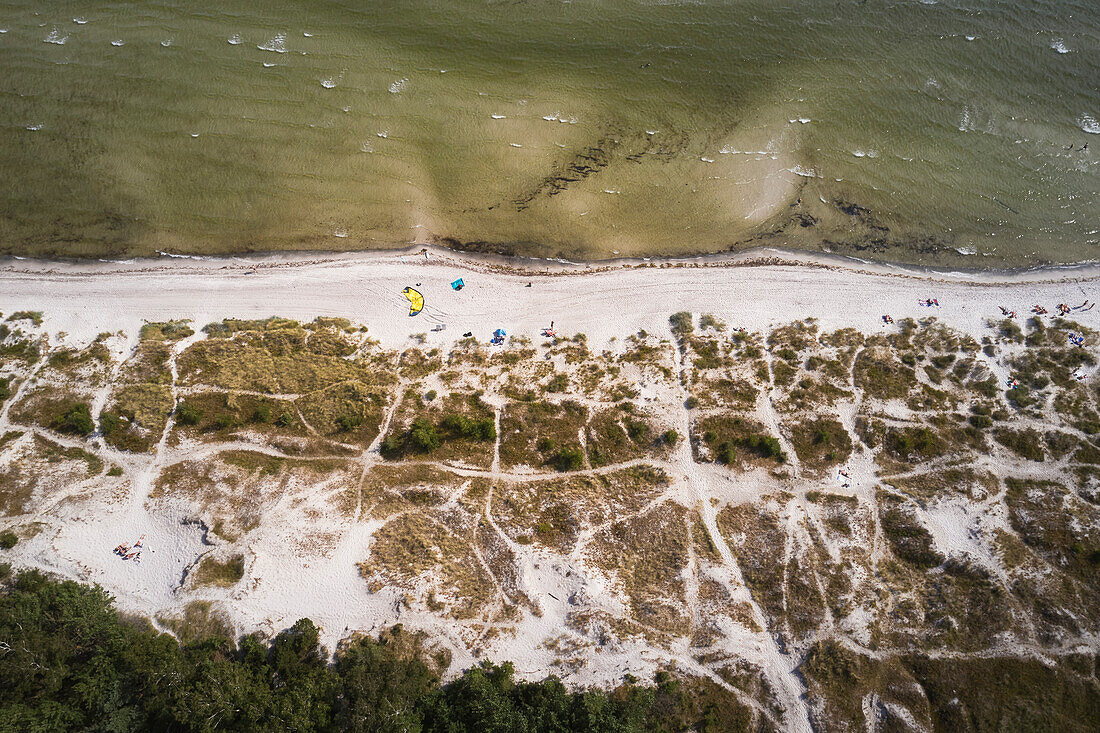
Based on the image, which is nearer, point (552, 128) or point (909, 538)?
point (909, 538)

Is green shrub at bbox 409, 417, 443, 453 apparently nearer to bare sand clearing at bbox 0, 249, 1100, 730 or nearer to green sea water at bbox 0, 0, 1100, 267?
bare sand clearing at bbox 0, 249, 1100, 730

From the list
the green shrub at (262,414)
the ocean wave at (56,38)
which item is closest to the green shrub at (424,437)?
the green shrub at (262,414)

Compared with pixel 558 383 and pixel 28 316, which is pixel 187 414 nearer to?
pixel 28 316

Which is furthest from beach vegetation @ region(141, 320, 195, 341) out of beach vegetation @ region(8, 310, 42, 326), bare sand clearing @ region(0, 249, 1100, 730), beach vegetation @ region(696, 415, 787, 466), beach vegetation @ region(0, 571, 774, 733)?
beach vegetation @ region(696, 415, 787, 466)

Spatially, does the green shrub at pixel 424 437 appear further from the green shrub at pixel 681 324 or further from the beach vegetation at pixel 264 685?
the green shrub at pixel 681 324

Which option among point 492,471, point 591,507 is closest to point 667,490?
point 591,507

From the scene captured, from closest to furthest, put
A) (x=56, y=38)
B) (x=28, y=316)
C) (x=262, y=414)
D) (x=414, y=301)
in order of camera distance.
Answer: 1. (x=262, y=414)
2. (x=28, y=316)
3. (x=414, y=301)
4. (x=56, y=38)

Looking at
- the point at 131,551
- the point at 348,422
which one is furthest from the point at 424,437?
the point at 131,551
